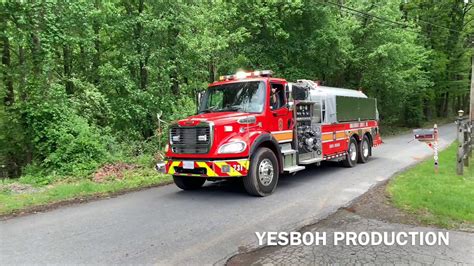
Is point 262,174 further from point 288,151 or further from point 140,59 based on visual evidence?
point 140,59

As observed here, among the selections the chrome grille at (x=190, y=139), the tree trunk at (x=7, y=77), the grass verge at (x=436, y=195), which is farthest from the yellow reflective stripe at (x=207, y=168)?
the tree trunk at (x=7, y=77)

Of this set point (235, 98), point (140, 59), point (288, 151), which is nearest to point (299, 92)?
point (288, 151)

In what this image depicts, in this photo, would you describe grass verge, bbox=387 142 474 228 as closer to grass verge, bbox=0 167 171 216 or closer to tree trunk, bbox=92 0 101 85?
grass verge, bbox=0 167 171 216

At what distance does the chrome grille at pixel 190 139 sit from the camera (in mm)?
8453

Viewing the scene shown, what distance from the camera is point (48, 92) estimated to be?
11875 mm

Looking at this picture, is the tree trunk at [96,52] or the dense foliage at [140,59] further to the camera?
the tree trunk at [96,52]

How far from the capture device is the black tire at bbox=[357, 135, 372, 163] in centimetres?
1400

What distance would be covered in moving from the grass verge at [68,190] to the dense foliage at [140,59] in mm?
1186

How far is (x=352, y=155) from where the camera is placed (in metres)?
13.5

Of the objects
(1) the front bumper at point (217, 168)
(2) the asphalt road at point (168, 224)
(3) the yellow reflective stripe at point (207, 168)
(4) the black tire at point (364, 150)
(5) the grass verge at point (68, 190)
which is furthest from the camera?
(4) the black tire at point (364, 150)

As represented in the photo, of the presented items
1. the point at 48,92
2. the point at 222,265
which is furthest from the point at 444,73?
the point at 222,265

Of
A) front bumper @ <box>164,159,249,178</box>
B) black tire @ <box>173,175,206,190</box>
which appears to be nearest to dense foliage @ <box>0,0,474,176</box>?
black tire @ <box>173,175,206,190</box>

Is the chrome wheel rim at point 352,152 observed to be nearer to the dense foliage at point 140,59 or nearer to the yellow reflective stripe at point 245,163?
the yellow reflective stripe at point 245,163

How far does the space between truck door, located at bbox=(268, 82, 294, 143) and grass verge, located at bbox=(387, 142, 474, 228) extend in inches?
108
